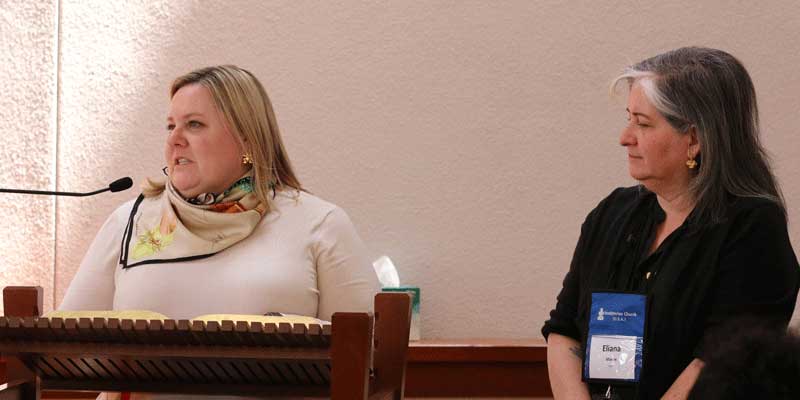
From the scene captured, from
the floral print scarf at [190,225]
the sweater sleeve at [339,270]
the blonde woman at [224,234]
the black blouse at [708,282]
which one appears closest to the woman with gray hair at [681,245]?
the black blouse at [708,282]

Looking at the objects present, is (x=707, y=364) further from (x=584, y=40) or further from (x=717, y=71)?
(x=584, y=40)

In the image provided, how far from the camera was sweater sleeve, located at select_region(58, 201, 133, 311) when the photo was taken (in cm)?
247

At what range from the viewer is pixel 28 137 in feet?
12.4

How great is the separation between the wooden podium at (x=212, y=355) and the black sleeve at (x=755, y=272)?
2.14ft

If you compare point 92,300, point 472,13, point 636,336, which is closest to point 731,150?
point 636,336

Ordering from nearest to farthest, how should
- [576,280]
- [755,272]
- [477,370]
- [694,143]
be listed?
[755,272] < [694,143] < [576,280] < [477,370]

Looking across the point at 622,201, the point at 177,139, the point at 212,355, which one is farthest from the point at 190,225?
the point at 622,201

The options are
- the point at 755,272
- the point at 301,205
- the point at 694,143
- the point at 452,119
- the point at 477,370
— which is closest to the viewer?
the point at 755,272

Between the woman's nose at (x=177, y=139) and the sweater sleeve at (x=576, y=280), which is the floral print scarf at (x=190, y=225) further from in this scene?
the sweater sleeve at (x=576, y=280)

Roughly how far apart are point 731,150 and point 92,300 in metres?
1.42

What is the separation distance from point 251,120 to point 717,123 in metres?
1.06

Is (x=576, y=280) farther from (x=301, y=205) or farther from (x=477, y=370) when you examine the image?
(x=477, y=370)

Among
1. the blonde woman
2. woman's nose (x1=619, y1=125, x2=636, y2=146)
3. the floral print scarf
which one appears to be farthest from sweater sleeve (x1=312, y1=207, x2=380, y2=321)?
woman's nose (x1=619, y1=125, x2=636, y2=146)

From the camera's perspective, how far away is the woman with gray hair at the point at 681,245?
7.04ft
